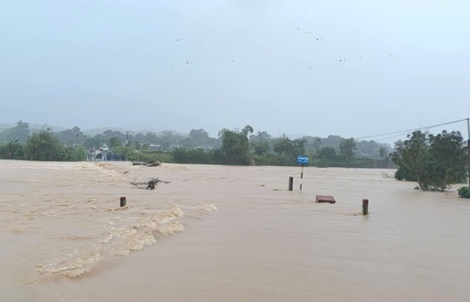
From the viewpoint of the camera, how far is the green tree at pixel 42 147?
4750 cm

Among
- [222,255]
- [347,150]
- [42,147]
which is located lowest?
[222,255]

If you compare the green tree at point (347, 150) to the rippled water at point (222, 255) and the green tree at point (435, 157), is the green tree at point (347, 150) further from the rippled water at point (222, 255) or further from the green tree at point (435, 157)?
the rippled water at point (222, 255)

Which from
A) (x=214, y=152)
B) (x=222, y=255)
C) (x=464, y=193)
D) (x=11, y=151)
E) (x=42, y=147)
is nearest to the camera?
(x=222, y=255)

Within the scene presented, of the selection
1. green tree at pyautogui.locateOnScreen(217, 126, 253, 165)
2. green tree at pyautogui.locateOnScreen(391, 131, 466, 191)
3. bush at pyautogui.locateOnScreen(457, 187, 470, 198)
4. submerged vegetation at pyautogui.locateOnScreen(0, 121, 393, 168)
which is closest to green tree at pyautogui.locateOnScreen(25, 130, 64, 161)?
submerged vegetation at pyautogui.locateOnScreen(0, 121, 393, 168)

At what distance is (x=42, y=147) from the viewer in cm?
4750

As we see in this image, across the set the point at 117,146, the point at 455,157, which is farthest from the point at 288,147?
the point at 455,157

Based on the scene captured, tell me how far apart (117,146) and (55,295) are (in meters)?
58.6

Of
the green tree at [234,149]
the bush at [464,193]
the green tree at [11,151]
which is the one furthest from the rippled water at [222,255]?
the green tree at [234,149]

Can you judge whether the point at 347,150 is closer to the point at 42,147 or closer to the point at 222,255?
the point at 42,147

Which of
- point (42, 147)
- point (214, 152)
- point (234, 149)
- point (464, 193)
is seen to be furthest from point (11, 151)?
point (464, 193)

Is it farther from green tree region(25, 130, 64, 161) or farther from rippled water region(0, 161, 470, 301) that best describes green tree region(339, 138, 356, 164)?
rippled water region(0, 161, 470, 301)

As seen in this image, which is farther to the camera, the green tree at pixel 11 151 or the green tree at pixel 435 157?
the green tree at pixel 11 151

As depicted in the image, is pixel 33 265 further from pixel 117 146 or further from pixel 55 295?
pixel 117 146

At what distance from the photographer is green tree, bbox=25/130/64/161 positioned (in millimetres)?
47500
